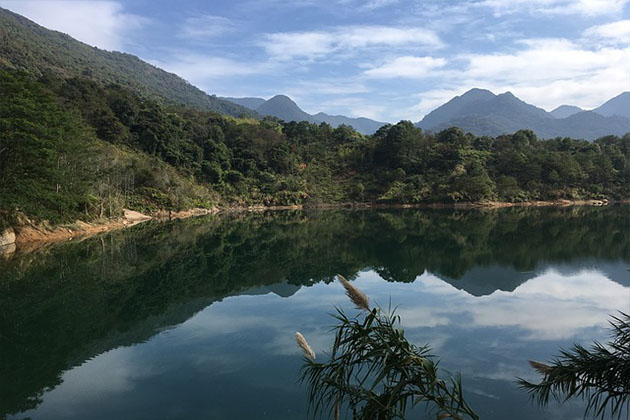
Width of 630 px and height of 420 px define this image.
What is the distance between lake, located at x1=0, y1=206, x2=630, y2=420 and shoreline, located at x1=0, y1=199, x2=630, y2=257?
81.4 inches

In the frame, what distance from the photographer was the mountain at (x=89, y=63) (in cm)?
7969

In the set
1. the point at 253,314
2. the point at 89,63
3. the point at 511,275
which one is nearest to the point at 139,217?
the point at 253,314

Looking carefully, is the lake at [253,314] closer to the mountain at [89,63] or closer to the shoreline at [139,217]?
the shoreline at [139,217]

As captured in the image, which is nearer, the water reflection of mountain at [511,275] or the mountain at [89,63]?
the water reflection of mountain at [511,275]

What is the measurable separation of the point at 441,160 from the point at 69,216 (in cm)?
5038

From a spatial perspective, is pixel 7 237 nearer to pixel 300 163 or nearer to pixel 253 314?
pixel 253 314

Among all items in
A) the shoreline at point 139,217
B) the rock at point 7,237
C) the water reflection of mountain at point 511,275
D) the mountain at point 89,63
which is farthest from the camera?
the mountain at point 89,63

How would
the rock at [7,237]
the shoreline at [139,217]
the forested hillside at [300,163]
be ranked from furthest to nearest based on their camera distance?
the forested hillside at [300,163] → the shoreline at [139,217] → the rock at [7,237]

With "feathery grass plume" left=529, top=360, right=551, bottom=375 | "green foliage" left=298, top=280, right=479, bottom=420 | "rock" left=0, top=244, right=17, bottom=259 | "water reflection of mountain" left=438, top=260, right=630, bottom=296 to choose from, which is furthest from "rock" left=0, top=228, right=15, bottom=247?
"feathery grass plume" left=529, top=360, right=551, bottom=375

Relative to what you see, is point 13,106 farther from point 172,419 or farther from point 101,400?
point 172,419

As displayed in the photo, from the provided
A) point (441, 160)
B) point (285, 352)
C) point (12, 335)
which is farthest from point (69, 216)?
point (441, 160)

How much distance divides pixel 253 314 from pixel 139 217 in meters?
29.4

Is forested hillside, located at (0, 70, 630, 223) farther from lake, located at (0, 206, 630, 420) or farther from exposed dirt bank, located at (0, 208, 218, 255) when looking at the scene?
lake, located at (0, 206, 630, 420)

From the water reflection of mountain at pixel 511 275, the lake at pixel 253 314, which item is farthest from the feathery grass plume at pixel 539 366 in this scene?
the water reflection of mountain at pixel 511 275
